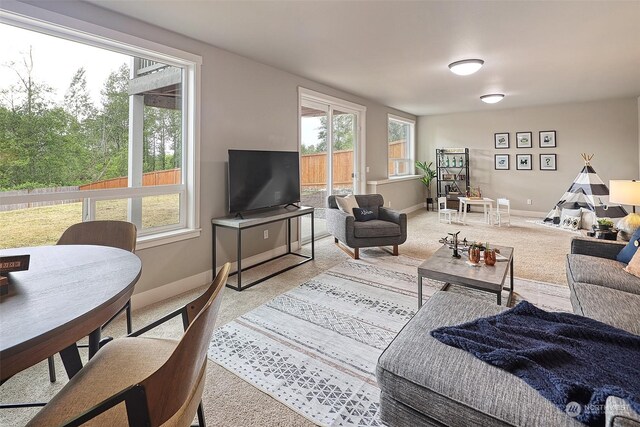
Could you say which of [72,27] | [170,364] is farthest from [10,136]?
[170,364]

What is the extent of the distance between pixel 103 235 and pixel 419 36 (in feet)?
10.3

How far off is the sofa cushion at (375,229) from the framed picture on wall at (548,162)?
4.99 m

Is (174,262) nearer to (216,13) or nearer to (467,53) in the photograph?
(216,13)

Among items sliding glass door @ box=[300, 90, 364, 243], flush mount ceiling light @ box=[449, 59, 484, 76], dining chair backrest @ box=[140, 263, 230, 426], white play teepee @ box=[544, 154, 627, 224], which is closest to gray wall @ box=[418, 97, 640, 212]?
white play teepee @ box=[544, 154, 627, 224]

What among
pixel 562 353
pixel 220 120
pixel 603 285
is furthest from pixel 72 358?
pixel 603 285

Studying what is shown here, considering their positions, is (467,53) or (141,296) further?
(467,53)

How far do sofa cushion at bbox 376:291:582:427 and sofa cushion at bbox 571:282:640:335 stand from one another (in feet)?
3.04

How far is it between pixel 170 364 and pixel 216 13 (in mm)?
2718

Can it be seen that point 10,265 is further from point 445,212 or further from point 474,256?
point 445,212

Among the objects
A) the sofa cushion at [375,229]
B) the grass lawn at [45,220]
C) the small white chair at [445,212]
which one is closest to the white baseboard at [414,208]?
the small white chair at [445,212]

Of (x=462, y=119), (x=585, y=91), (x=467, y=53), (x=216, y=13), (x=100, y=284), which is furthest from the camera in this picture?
(x=462, y=119)

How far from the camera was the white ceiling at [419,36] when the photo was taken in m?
A: 2.50

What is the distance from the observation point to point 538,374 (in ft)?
3.70

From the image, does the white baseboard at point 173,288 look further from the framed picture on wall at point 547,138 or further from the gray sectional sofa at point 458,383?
the framed picture on wall at point 547,138
